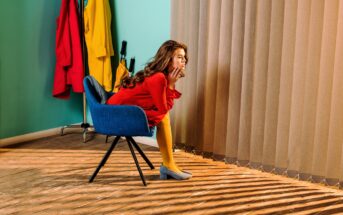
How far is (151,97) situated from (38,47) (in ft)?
4.79

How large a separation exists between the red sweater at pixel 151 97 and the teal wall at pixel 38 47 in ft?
2.74

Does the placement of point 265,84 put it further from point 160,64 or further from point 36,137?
point 36,137

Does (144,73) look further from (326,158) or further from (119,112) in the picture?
Answer: (326,158)

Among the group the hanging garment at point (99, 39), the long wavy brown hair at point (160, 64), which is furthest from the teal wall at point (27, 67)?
the long wavy brown hair at point (160, 64)

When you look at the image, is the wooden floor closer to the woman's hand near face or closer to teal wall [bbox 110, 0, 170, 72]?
the woman's hand near face

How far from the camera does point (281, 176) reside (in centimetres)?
295

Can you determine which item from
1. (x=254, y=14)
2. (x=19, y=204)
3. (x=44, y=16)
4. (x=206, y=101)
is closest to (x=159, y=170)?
(x=206, y=101)

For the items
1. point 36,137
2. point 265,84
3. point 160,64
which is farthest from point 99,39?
point 265,84

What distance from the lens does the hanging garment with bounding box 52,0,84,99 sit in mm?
3748

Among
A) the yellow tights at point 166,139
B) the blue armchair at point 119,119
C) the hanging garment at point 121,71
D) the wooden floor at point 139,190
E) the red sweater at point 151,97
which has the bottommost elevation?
the wooden floor at point 139,190

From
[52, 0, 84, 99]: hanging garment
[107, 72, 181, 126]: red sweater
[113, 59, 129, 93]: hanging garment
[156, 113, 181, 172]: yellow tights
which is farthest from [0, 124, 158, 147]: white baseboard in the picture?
[107, 72, 181, 126]: red sweater

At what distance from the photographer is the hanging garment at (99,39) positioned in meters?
3.70

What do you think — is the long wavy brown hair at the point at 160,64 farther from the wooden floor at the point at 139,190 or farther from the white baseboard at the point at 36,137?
the white baseboard at the point at 36,137

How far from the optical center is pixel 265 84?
294 cm
